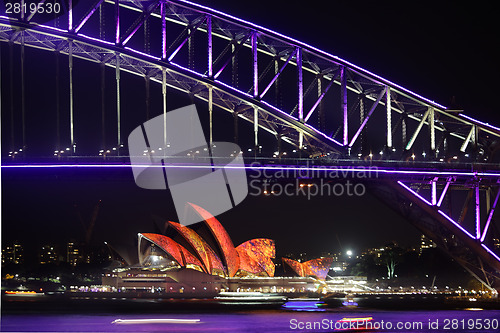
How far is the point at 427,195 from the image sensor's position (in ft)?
184

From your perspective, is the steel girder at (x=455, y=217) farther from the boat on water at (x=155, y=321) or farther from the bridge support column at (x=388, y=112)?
the boat on water at (x=155, y=321)

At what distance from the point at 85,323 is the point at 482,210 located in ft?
110

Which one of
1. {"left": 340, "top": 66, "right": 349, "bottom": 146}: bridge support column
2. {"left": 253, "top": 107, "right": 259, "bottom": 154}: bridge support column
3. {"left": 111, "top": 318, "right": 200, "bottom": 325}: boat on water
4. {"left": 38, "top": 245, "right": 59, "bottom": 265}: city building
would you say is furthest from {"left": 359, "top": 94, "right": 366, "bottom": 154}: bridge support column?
{"left": 38, "top": 245, "right": 59, "bottom": 265}: city building

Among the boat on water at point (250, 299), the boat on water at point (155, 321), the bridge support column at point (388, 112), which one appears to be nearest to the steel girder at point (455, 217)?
the bridge support column at point (388, 112)

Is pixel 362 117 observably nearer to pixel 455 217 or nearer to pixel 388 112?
pixel 388 112

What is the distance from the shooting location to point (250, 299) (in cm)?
5203

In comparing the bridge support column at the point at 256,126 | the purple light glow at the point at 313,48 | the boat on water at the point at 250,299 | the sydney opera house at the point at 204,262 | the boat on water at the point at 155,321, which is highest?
the purple light glow at the point at 313,48

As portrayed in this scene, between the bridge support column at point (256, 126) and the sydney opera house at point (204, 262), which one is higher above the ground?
the bridge support column at point (256, 126)

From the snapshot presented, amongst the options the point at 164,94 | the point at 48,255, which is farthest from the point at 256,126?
the point at 48,255

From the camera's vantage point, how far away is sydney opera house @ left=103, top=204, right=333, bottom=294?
203 feet

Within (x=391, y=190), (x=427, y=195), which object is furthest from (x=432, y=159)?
(x=391, y=190)

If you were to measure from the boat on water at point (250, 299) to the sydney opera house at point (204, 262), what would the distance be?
4.05 m

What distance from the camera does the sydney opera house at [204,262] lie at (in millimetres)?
61781

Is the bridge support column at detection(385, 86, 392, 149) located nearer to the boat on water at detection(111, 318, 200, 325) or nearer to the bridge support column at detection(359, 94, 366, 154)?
the bridge support column at detection(359, 94, 366, 154)
